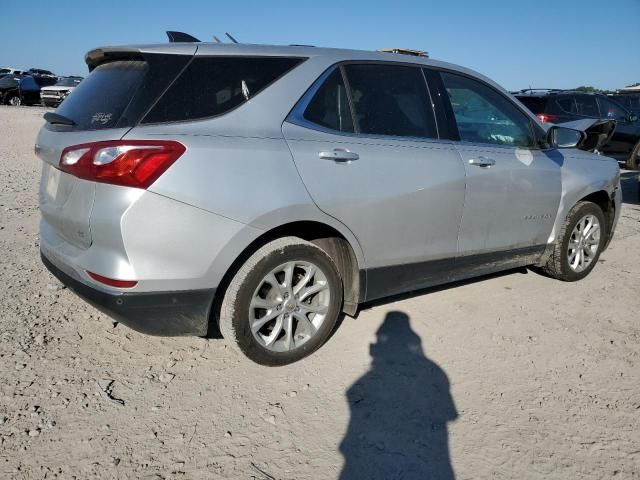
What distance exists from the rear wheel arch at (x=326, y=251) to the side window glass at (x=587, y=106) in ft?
34.1

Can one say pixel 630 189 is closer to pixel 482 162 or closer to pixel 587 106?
pixel 587 106

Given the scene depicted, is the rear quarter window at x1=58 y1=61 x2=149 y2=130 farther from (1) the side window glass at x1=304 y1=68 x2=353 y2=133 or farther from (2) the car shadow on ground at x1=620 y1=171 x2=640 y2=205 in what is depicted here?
(2) the car shadow on ground at x1=620 y1=171 x2=640 y2=205

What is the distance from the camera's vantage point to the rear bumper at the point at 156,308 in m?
2.43

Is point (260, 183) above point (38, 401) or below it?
above

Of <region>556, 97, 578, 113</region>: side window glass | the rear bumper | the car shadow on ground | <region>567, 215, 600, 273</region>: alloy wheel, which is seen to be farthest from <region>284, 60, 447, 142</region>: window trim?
<region>556, 97, 578, 113</region>: side window glass

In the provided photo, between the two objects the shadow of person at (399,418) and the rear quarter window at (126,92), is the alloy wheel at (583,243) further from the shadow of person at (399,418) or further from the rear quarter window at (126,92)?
the rear quarter window at (126,92)

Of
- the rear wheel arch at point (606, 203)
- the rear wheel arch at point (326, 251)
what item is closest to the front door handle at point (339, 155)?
the rear wheel arch at point (326, 251)

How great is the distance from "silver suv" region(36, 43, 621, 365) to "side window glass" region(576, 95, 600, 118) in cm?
901

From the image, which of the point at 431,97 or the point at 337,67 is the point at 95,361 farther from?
the point at 431,97

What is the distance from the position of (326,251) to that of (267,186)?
743 millimetres

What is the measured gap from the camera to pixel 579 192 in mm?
4242

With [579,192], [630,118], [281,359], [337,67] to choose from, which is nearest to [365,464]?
[281,359]

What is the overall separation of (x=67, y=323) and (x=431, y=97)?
9.59 feet

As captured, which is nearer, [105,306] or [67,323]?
[105,306]
